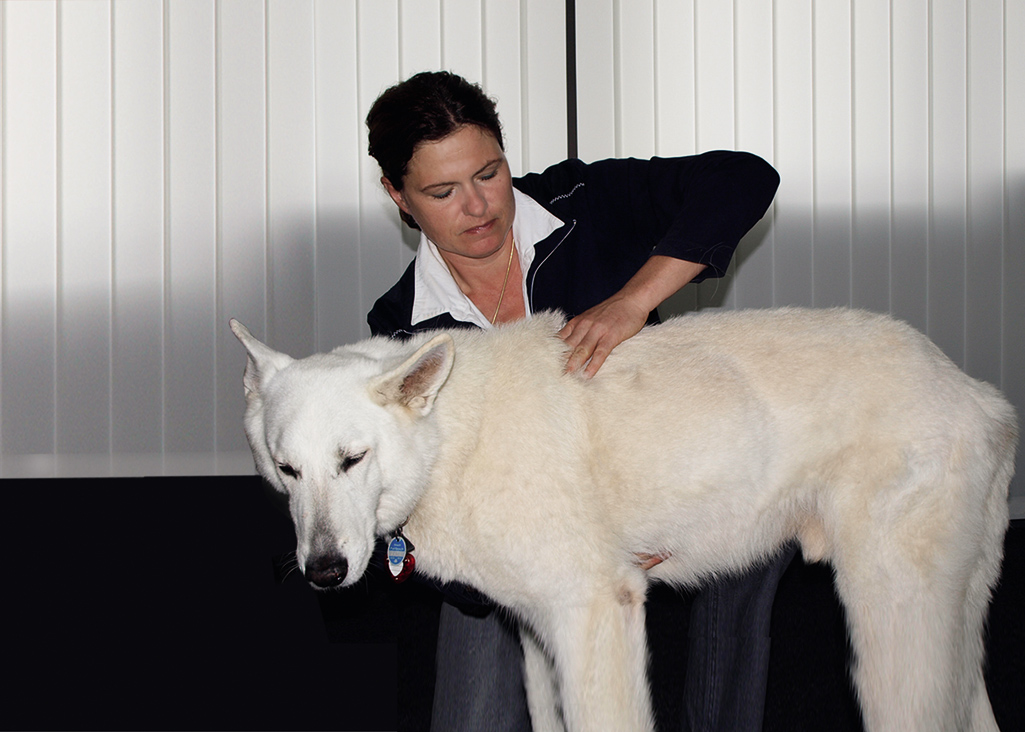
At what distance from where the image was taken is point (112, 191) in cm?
424

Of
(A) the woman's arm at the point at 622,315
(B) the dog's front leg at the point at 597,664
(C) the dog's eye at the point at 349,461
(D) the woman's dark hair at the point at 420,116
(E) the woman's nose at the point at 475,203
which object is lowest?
(B) the dog's front leg at the point at 597,664

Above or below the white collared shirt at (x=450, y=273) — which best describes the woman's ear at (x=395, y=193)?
above

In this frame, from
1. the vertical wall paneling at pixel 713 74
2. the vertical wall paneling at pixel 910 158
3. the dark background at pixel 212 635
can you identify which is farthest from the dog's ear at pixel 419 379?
the vertical wall paneling at pixel 910 158

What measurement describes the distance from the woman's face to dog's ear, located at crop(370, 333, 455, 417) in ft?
1.47

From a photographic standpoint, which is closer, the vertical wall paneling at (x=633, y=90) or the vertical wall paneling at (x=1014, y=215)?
the vertical wall paneling at (x=633, y=90)

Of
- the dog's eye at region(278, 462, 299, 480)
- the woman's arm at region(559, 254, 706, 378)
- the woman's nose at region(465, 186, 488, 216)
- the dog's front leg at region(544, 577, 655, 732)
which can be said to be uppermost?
the woman's nose at region(465, 186, 488, 216)

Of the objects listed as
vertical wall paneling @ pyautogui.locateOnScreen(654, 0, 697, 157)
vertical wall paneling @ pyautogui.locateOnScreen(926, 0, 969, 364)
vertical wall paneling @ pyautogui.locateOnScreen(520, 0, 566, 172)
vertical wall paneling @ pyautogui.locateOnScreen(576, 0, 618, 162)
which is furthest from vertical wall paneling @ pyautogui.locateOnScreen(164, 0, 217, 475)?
vertical wall paneling @ pyautogui.locateOnScreen(926, 0, 969, 364)

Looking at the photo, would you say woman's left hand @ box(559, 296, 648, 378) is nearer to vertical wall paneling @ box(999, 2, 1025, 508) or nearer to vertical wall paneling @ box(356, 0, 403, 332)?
vertical wall paneling @ box(356, 0, 403, 332)

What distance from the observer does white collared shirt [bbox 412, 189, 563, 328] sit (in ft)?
6.03

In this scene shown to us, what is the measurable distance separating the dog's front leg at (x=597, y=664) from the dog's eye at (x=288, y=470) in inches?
18.8

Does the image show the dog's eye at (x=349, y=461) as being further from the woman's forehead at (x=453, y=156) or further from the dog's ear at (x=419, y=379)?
the woman's forehead at (x=453, y=156)

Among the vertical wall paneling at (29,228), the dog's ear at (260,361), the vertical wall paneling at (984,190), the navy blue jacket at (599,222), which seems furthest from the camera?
the vertical wall paneling at (984,190)

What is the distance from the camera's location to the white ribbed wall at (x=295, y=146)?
4199mm

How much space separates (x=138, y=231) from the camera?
4.25m
